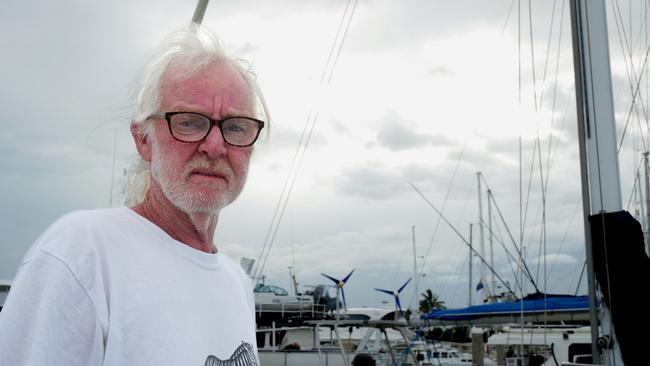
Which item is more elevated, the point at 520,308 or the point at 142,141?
the point at 142,141

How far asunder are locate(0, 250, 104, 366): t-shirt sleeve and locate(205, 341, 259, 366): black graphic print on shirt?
0.32 m

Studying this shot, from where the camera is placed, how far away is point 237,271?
1977 mm

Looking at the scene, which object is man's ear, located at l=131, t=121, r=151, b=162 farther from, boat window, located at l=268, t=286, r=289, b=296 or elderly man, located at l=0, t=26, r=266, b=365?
boat window, located at l=268, t=286, r=289, b=296

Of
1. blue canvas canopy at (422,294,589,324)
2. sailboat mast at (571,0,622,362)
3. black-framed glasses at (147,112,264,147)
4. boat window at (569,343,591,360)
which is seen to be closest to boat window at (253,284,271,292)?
blue canvas canopy at (422,294,589,324)

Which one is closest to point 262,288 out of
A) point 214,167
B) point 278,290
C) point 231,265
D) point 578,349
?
point 278,290

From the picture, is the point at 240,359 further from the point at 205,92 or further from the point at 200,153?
the point at 205,92

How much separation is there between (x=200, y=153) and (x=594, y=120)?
4498mm

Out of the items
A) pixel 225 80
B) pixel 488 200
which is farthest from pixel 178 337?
pixel 488 200

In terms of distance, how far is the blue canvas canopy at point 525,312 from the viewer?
32.0 feet

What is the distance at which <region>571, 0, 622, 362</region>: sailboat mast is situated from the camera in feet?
16.4

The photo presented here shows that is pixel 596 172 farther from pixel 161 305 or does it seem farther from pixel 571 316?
pixel 571 316

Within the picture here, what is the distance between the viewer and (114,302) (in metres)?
1.27

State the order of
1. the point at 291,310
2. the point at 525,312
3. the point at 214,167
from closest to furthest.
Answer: the point at 214,167, the point at 525,312, the point at 291,310

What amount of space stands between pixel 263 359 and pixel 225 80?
15501 millimetres
